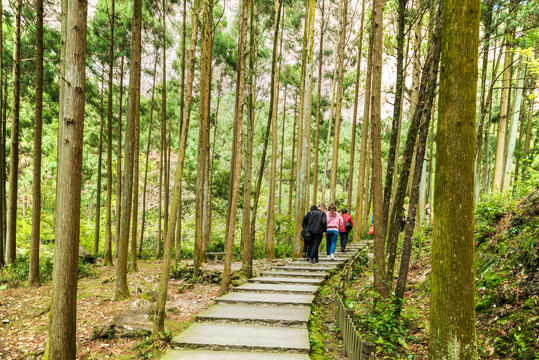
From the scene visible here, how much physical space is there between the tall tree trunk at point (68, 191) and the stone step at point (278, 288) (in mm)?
4373

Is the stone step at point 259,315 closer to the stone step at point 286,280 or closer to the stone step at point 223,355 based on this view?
the stone step at point 223,355

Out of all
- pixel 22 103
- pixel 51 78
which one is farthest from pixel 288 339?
pixel 22 103

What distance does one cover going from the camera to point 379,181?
6.62 meters

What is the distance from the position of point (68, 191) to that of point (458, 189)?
4.52 meters

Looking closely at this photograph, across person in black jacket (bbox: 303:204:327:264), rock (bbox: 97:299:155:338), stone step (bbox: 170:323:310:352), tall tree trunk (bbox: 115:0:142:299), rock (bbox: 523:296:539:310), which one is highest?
tall tree trunk (bbox: 115:0:142:299)

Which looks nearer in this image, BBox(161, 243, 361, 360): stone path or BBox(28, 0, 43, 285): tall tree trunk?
BBox(161, 243, 361, 360): stone path

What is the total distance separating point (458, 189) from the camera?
321 cm

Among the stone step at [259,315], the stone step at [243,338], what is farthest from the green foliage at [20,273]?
the stone step at [243,338]

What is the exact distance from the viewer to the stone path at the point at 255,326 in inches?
189

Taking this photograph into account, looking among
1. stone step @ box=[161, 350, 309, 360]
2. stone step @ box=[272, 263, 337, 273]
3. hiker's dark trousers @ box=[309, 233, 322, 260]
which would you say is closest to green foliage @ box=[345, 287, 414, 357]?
stone step @ box=[161, 350, 309, 360]

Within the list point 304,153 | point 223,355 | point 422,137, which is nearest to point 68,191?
point 223,355

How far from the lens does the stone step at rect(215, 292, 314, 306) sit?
712 centimetres

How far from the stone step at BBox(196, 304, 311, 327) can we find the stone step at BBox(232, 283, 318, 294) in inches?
46.5

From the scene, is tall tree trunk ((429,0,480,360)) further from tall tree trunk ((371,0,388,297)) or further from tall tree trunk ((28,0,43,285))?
tall tree trunk ((28,0,43,285))
